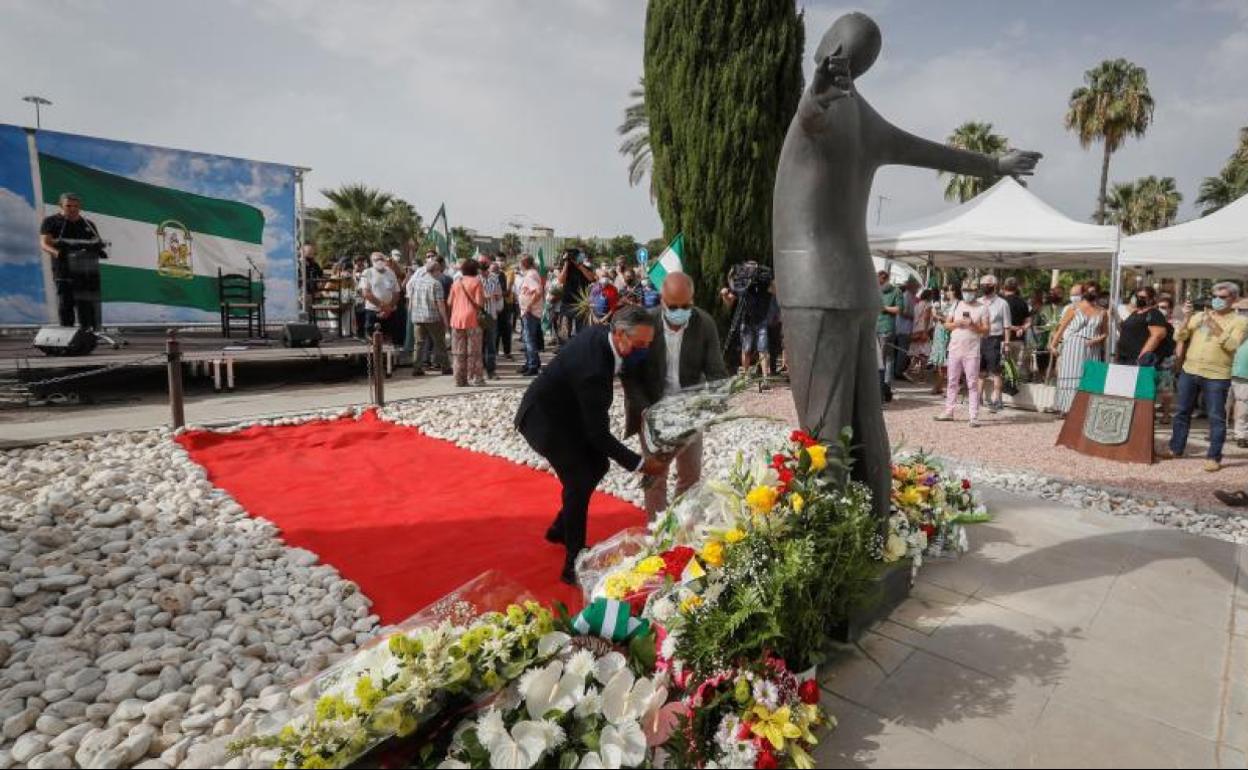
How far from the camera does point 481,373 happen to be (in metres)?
10.1

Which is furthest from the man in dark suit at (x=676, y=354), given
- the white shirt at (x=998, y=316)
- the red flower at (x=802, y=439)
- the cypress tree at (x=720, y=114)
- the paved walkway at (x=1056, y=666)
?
the cypress tree at (x=720, y=114)

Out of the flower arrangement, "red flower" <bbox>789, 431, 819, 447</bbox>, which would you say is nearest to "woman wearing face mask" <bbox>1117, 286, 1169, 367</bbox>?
"red flower" <bbox>789, 431, 819, 447</bbox>

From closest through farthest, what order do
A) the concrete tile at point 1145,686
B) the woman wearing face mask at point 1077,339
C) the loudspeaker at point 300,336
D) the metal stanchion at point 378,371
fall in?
the concrete tile at point 1145,686 < the metal stanchion at point 378,371 < the woman wearing face mask at point 1077,339 < the loudspeaker at point 300,336

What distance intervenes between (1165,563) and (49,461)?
836 centimetres

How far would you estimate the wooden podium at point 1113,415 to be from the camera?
22.5ft

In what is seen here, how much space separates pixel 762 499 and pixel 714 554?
0.26m

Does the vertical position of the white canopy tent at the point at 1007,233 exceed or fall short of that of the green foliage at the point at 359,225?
it falls short

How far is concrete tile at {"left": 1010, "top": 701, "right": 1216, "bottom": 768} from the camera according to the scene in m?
2.01

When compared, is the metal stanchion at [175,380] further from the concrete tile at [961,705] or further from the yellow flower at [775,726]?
the concrete tile at [961,705]

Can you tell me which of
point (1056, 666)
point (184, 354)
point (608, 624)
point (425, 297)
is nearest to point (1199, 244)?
point (1056, 666)

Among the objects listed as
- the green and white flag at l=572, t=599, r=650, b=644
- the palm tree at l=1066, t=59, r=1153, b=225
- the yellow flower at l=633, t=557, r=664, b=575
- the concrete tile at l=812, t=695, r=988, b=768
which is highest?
the palm tree at l=1066, t=59, r=1153, b=225

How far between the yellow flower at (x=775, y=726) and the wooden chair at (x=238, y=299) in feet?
40.4

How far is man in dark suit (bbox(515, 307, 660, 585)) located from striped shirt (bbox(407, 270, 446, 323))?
7.41 metres

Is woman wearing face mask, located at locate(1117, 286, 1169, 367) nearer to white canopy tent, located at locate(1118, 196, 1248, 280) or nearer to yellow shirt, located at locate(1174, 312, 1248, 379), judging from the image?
white canopy tent, located at locate(1118, 196, 1248, 280)
